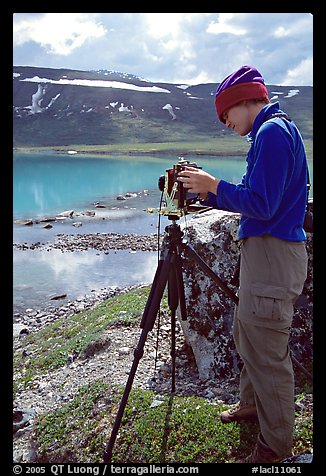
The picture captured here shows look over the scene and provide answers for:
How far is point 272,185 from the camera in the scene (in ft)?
7.81

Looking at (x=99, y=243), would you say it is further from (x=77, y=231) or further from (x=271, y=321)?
(x=271, y=321)

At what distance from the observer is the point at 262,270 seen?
2668 mm

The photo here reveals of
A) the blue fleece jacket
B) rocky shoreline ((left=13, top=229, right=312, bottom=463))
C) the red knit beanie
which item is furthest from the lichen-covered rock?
the red knit beanie

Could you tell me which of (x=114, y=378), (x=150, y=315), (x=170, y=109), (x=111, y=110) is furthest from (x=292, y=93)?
(x=150, y=315)

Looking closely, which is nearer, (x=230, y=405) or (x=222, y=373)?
(x=230, y=405)

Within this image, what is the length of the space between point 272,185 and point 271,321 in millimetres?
815

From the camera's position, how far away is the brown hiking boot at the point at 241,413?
3312 mm

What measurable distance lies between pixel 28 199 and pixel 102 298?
22.0 meters

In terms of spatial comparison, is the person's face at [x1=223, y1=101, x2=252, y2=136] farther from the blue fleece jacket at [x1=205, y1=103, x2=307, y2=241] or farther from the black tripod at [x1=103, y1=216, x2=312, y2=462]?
the black tripod at [x1=103, y1=216, x2=312, y2=462]

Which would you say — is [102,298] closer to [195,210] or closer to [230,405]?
[230,405]

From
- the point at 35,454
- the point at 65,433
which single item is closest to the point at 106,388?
the point at 65,433

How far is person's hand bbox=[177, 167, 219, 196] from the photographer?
2650 mm

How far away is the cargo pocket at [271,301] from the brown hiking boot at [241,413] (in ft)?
3.40

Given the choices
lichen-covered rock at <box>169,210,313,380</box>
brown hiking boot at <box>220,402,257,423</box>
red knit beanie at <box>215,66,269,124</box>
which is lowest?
brown hiking boot at <box>220,402,257,423</box>
